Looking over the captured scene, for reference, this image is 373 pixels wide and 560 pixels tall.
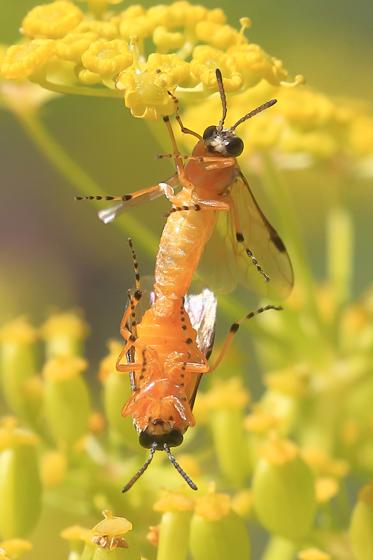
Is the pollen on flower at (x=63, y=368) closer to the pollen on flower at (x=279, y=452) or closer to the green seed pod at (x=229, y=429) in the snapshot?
the green seed pod at (x=229, y=429)

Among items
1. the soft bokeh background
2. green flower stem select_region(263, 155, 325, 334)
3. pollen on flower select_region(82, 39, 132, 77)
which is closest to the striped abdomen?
pollen on flower select_region(82, 39, 132, 77)

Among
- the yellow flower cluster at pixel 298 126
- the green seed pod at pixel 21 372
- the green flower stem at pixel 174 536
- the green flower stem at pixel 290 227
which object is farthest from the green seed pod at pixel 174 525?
the yellow flower cluster at pixel 298 126

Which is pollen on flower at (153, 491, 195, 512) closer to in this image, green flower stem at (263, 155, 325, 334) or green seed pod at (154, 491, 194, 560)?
green seed pod at (154, 491, 194, 560)

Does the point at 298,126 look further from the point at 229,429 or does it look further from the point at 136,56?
the point at 136,56

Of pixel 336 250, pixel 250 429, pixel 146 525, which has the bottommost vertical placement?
pixel 146 525

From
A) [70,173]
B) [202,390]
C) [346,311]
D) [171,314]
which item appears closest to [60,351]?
[202,390]

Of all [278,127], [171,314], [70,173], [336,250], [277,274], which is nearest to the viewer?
[171,314]

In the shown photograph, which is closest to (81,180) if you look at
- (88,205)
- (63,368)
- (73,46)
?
(63,368)

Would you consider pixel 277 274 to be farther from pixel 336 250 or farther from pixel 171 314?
pixel 336 250
